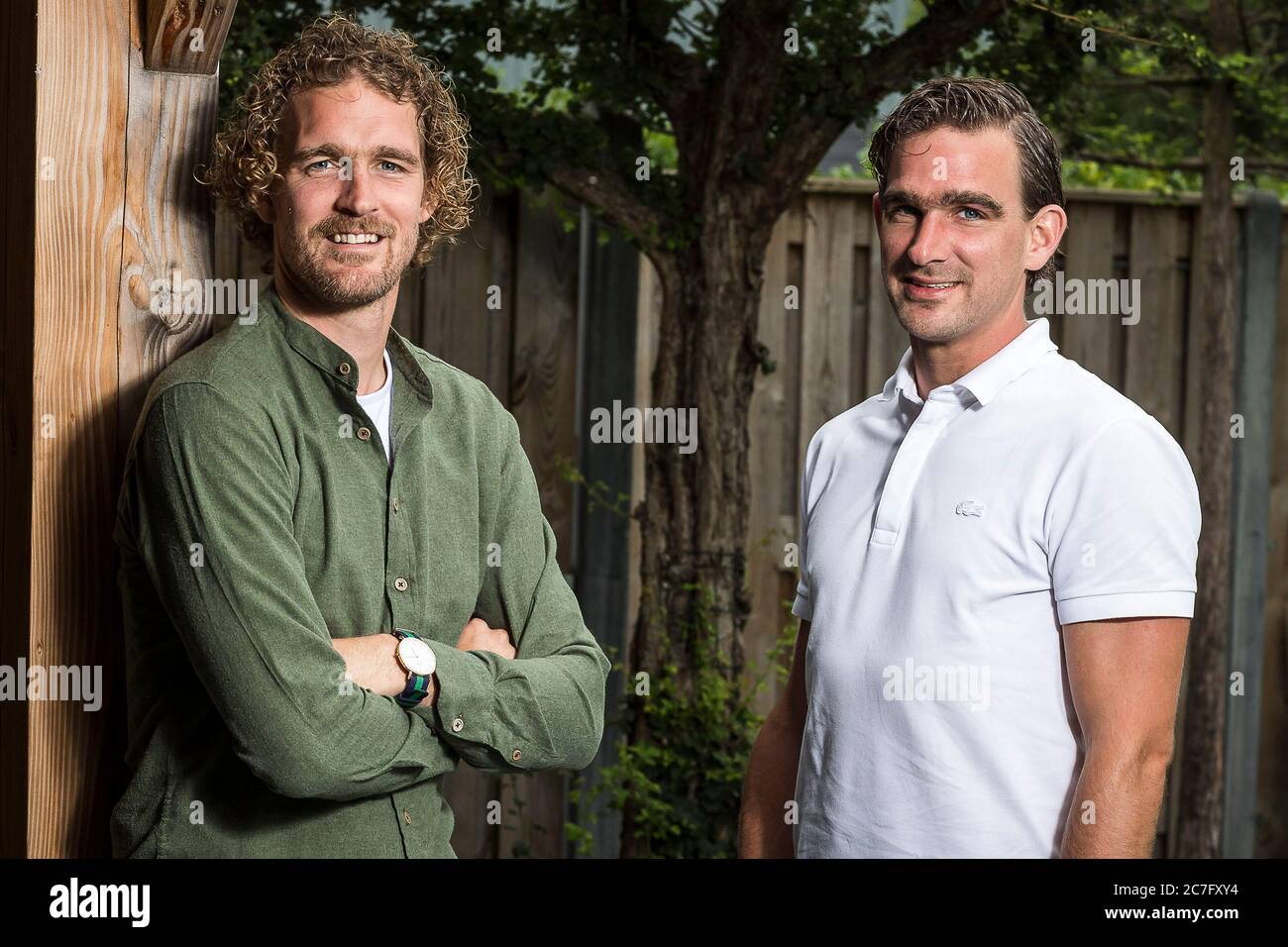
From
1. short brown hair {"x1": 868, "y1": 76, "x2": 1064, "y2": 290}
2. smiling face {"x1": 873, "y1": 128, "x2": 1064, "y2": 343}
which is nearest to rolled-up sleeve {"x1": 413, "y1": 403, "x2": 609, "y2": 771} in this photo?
smiling face {"x1": 873, "y1": 128, "x2": 1064, "y2": 343}

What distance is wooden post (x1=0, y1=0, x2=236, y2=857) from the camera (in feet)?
6.14

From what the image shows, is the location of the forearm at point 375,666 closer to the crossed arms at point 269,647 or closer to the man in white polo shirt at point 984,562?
the crossed arms at point 269,647

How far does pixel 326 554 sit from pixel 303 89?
62 cm

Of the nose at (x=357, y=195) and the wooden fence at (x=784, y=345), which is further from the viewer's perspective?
the wooden fence at (x=784, y=345)

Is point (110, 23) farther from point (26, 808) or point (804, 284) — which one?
point (804, 284)

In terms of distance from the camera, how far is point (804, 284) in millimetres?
3852

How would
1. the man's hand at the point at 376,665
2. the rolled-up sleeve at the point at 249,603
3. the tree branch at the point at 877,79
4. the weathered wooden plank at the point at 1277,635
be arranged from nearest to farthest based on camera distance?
the rolled-up sleeve at the point at 249,603
the man's hand at the point at 376,665
the tree branch at the point at 877,79
the weathered wooden plank at the point at 1277,635

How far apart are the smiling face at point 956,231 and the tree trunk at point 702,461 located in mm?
1533

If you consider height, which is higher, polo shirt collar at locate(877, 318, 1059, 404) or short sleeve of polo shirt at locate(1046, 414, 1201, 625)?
polo shirt collar at locate(877, 318, 1059, 404)

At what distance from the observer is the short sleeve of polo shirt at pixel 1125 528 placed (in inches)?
64.4

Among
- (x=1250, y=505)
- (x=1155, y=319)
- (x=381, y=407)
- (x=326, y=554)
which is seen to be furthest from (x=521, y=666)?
(x=1250, y=505)

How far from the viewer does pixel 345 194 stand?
1818mm

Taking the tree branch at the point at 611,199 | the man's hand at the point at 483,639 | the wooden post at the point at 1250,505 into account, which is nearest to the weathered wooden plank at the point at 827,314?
the tree branch at the point at 611,199

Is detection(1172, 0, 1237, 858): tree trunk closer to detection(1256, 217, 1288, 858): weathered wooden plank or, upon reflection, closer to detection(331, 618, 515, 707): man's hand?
detection(1256, 217, 1288, 858): weathered wooden plank
